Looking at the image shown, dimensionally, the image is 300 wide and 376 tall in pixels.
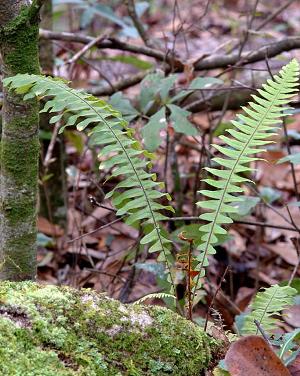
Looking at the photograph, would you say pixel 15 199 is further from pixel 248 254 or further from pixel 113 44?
pixel 248 254

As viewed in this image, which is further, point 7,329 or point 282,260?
point 282,260

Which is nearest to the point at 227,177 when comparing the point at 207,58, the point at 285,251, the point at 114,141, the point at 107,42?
the point at 114,141

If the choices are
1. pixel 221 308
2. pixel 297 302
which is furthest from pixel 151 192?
pixel 221 308

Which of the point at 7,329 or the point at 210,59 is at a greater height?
the point at 210,59

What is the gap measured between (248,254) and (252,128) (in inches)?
80.9

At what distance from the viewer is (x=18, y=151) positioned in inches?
65.9

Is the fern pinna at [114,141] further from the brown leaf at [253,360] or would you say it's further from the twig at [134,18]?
the twig at [134,18]

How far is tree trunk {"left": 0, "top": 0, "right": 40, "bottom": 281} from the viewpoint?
1598 millimetres

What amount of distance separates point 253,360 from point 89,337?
34 centimetres

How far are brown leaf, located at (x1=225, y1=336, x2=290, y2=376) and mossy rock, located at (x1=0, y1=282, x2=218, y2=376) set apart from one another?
0.14 meters

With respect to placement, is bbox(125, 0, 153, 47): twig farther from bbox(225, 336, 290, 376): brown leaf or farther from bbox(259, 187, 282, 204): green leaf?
bbox(225, 336, 290, 376): brown leaf

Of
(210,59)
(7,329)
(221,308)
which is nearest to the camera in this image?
(7,329)

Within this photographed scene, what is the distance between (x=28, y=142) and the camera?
1686mm

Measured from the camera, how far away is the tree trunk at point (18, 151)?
160 centimetres
